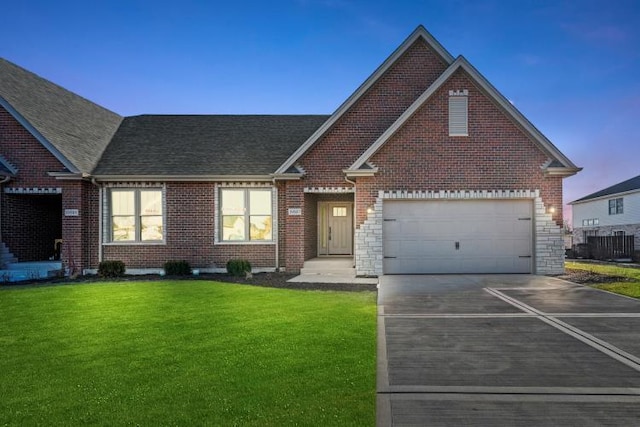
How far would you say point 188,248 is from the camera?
16.0 metres

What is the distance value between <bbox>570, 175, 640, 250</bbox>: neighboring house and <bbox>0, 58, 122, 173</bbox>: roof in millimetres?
38341

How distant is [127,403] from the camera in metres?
4.11

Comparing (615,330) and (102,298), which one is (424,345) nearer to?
(615,330)

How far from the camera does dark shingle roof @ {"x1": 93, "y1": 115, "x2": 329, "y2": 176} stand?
1623cm

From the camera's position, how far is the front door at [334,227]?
18391 mm

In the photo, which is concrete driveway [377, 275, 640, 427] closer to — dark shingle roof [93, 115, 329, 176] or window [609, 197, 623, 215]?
dark shingle roof [93, 115, 329, 176]

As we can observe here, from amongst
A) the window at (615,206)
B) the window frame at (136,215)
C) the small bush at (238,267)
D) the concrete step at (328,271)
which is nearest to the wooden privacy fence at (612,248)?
the window at (615,206)

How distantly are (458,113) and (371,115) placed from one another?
3459mm

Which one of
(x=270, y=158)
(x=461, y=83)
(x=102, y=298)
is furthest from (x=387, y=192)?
(x=102, y=298)

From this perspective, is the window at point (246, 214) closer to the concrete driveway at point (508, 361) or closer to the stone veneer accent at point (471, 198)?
the stone veneer accent at point (471, 198)

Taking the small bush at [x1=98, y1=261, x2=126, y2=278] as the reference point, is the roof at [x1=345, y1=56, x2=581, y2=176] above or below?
above

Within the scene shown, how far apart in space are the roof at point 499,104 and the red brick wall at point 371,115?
1.90m

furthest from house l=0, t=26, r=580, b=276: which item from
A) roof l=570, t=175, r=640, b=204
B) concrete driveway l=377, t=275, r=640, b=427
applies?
roof l=570, t=175, r=640, b=204

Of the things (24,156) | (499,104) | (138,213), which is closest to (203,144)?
(138,213)
